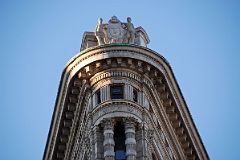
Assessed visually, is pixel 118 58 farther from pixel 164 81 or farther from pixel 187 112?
pixel 187 112

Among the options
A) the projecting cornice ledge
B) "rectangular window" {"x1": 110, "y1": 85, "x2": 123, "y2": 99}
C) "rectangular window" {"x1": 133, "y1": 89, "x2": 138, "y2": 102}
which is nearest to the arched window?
"rectangular window" {"x1": 110, "y1": 85, "x2": 123, "y2": 99}

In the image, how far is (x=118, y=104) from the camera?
2630 inches

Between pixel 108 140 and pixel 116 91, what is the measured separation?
5.01 m

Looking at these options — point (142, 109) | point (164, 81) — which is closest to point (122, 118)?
point (142, 109)

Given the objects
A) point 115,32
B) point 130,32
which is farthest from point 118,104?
point 130,32

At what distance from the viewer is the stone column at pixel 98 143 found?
6431 centimetres

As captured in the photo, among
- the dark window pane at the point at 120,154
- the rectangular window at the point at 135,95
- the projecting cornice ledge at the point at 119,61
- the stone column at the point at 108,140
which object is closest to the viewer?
the stone column at the point at 108,140

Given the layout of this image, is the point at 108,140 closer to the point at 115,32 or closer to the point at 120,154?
the point at 120,154

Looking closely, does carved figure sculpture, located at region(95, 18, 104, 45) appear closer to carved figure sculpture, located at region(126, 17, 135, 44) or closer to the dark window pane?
carved figure sculpture, located at region(126, 17, 135, 44)

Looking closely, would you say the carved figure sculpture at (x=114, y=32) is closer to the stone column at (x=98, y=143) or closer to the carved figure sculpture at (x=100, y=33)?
the carved figure sculpture at (x=100, y=33)

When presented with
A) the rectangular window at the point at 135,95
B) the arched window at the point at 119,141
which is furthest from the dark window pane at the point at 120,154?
the rectangular window at the point at 135,95

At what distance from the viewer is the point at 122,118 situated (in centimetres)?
6612

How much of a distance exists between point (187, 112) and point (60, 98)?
11276mm

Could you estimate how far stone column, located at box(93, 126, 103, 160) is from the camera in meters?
64.3
